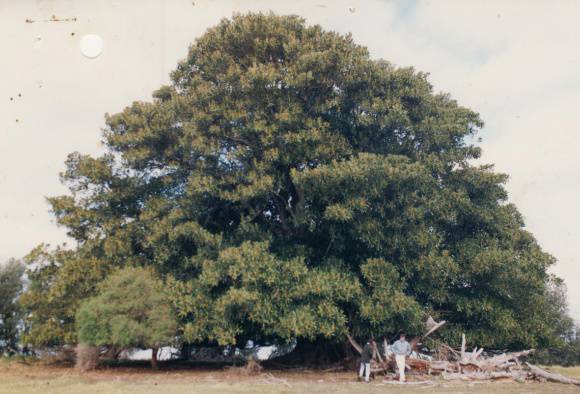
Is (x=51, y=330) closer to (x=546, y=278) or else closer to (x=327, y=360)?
(x=327, y=360)

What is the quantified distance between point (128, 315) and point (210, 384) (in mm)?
4804

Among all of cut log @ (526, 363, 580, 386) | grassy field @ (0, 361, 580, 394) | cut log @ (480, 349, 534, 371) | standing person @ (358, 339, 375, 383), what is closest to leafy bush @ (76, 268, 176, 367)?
grassy field @ (0, 361, 580, 394)

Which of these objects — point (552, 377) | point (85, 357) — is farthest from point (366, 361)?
point (85, 357)

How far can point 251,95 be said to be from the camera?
23438 millimetres

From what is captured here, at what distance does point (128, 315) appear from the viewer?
70.9 ft

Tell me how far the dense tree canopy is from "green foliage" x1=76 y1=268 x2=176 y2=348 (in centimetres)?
82

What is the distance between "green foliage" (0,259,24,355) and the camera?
32.0 meters

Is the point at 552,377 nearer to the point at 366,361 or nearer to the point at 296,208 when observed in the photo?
the point at 366,361

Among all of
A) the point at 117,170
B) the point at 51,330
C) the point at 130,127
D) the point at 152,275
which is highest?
the point at 130,127

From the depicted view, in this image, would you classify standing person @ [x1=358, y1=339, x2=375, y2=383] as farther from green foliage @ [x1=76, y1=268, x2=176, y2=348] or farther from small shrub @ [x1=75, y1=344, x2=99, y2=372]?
small shrub @ [x1=75, y1=344, x2=99, y2=372]

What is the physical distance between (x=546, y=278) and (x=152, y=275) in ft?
63.1

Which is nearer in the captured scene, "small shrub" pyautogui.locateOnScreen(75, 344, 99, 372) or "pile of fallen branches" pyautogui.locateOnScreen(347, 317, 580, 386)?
"pile of fallen branches" pyautogui.locateOnScreen(347, 317, 580, 386)

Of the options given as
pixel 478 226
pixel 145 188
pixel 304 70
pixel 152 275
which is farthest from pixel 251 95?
pixel 478 226

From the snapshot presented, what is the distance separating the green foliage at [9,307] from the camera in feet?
105
